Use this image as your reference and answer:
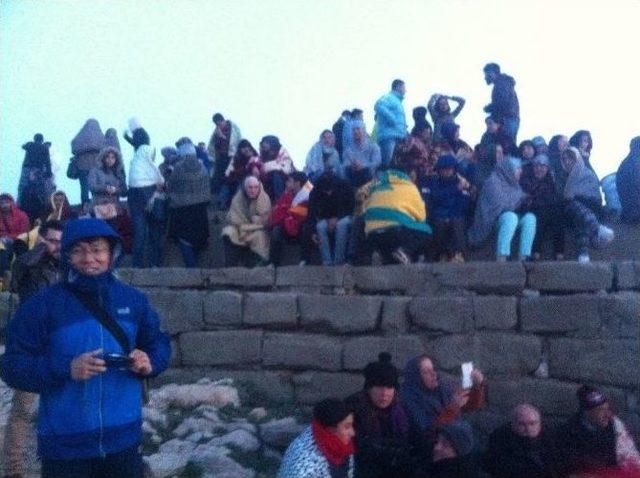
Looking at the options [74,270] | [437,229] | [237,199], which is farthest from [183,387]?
[74,270]

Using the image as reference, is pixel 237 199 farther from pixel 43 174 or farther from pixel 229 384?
pixel 43 174

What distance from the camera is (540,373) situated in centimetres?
834

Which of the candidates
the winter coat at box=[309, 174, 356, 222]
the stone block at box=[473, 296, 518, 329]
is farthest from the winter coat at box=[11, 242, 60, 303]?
the stone block at box=[473, 296, 518, 329]

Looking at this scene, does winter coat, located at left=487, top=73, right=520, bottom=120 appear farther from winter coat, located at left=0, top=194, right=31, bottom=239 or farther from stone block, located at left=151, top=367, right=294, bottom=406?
winter coat, located at left=0, top=194, right=31, bottom=239

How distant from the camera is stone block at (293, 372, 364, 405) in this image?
9.01 meters

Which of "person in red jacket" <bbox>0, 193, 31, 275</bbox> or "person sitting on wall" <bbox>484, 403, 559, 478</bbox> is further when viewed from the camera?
"person in red jacket" <bbox>0, 193, 31, 275</bbox>

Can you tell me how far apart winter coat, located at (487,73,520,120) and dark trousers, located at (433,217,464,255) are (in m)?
2.53

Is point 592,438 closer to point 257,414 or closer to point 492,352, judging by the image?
point 492,352

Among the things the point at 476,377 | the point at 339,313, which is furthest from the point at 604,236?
the point at 339,313

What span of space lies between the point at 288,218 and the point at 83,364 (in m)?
5.83

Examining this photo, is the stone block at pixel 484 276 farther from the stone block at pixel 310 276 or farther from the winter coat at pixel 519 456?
the winter coat at pixel 519 456

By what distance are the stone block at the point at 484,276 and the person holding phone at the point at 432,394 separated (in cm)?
83

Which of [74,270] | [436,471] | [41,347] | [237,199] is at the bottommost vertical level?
[436,471]

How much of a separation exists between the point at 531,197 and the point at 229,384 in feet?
11.3
